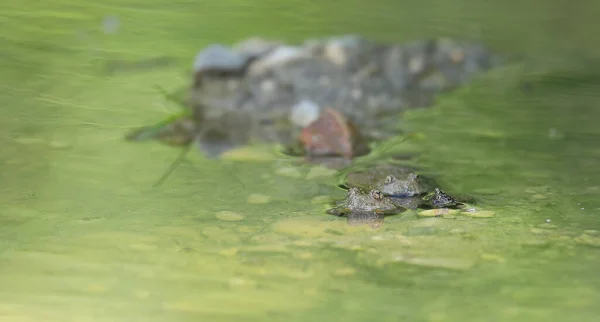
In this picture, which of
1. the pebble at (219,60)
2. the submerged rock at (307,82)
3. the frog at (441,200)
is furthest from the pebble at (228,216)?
the pebble at (219,60)

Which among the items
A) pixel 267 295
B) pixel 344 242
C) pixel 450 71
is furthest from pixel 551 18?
pixel 267 295

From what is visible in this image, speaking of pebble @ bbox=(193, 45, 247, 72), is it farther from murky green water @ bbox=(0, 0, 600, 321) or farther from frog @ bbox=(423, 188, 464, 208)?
frog @ bbox=(423, 188, 464, 208)

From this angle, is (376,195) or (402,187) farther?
(402,187)

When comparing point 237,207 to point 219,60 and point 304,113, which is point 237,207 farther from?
point 219,60

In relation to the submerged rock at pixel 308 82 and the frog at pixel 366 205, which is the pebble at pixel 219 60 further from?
the frog at pixel 366 205

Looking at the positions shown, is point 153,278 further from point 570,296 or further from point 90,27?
point 90,27

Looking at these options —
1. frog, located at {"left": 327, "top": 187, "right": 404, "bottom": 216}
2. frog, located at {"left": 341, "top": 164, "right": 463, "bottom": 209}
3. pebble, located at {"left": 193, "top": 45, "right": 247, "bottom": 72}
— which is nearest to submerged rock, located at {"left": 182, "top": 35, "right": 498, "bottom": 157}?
pebble, located at {"left": 193, "top": 45, "right": 247, "bottom": 72}

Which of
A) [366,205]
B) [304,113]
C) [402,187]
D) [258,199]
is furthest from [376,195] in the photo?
[304,113]
